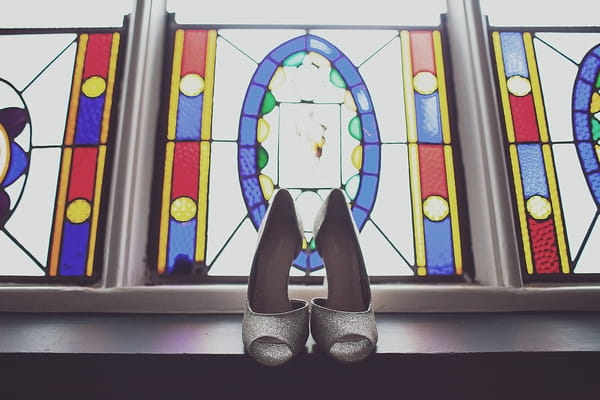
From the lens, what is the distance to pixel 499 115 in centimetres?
104

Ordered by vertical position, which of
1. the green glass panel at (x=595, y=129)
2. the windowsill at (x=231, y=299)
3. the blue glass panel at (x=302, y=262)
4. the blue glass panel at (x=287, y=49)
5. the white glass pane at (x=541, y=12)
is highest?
the white glass pane at (x=541, y=12)

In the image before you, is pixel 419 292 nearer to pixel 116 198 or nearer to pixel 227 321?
pixel 227 321

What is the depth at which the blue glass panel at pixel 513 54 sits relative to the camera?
1089mm

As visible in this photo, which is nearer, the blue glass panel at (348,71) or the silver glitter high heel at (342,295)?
the silver glitter high heel at (342,295)

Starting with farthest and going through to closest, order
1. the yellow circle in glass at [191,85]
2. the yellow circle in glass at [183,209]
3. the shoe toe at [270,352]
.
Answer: the yellow circle in glass at [191,85] < the yellow circle in glass at [183,209] < the shoe toe at [270,352]

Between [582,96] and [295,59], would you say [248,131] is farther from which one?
[582,96]

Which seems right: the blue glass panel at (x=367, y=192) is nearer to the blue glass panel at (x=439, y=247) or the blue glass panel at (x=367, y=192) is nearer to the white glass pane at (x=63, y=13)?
the blue glass panel at (x=439, y=247)

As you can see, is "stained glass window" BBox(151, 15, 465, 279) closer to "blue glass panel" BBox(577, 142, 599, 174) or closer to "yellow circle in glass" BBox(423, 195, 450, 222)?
"yellow circle in glass" BBox(423, 195, 450, 222)

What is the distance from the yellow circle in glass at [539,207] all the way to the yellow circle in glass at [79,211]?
1.17 meters

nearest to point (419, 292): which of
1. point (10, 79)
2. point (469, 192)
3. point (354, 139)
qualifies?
point (469, 192)

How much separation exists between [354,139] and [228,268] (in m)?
0.50

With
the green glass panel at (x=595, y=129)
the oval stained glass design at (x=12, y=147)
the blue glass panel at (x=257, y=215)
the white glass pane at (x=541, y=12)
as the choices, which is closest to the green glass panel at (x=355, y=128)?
the blue glass panel at (x=257, y=215)

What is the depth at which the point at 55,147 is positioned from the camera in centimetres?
102

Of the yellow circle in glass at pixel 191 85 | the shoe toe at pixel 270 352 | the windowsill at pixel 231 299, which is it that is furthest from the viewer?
the yellow circle in glass at pixel 191 85
